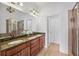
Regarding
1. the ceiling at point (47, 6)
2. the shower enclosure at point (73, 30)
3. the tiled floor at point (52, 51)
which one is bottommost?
the tiled floor at point (52, 51)

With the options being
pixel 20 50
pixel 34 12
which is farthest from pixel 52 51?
pixel 34 12

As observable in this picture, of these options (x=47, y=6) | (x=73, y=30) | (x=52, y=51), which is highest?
(x=47, y=6)

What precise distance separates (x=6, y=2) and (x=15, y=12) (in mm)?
259

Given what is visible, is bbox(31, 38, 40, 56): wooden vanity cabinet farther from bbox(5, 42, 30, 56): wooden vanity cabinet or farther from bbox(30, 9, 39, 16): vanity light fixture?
bbox(30, 9, 39, 16): vanity light fixture

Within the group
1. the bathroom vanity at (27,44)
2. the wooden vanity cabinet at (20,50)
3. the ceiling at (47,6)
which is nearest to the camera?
the wooden vanity cabinet at (20,50)

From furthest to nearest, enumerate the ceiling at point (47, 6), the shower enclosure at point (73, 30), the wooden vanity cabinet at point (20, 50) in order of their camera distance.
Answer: the shower enclosure at point (73, 30), the ceiling at point (47, 6), the wooden vanity cabinet at point (20, 50)

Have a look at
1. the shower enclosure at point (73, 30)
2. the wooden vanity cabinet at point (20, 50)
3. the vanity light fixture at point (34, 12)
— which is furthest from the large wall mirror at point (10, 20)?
→ the shower enclosure at point (73, 30)

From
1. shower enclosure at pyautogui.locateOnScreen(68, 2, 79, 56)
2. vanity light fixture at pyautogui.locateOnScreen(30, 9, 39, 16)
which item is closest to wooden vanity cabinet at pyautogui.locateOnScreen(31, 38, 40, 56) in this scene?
vanity light fixture at pyautogui.locateOnScreen(30, 9, 39, 16)

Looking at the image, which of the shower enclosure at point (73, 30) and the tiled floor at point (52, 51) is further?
the shower enclosure at point (73, 30)

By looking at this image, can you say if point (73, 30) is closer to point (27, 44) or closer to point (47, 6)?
point (47, 6)

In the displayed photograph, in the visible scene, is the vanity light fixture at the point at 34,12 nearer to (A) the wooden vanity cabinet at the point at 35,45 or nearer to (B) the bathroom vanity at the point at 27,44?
(B) the bathroom vanity at the point at 27,44

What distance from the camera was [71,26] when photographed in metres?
2.75

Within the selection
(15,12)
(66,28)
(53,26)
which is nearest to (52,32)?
(53,26)

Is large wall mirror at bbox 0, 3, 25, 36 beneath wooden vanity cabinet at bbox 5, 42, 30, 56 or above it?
above
